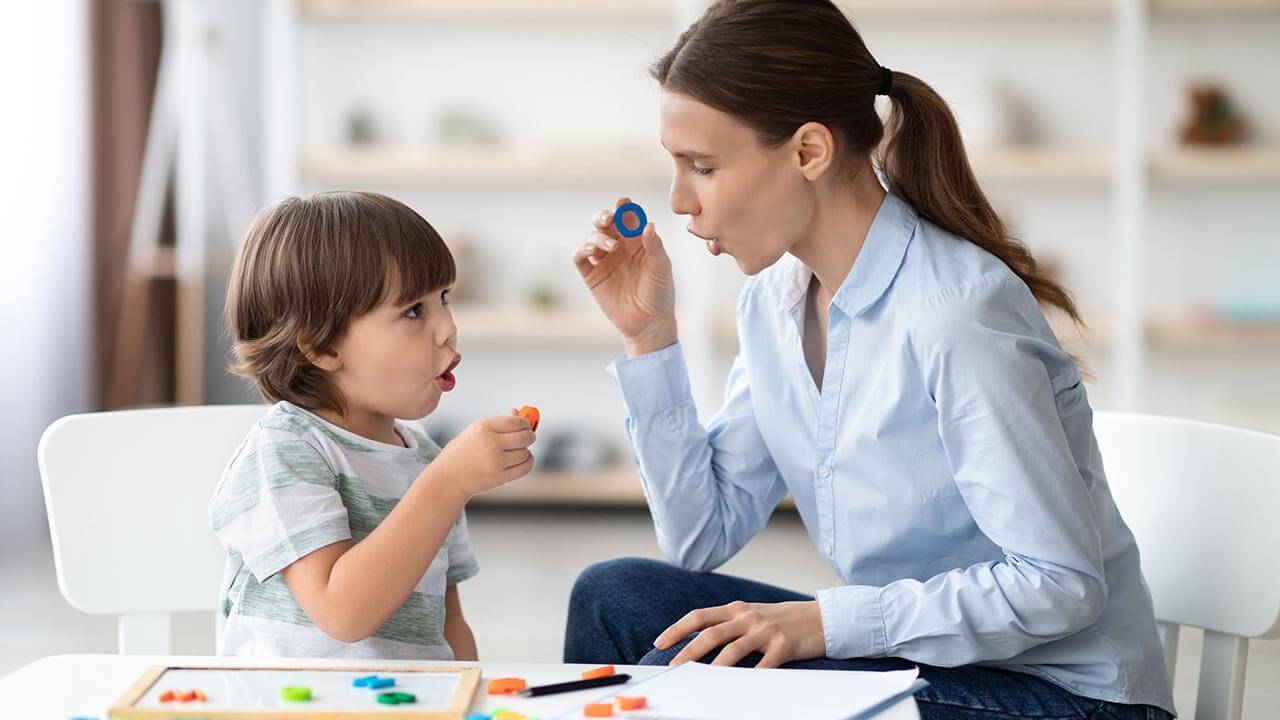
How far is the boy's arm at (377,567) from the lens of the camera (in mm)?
1103

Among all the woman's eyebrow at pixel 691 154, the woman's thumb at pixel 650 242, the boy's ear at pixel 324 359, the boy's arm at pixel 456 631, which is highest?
the woman's eyebrow at pixel 691 154

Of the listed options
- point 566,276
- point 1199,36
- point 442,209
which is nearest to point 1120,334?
point 1199,36

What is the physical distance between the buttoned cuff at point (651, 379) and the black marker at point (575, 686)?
1.82 feet

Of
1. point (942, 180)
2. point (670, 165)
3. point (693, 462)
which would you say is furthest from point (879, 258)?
point (670, 165)

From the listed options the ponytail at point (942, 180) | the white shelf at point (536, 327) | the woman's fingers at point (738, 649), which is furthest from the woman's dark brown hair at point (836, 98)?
the white shelf at point (536, 327)

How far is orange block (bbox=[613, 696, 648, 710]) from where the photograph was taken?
875mm

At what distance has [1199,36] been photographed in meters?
3.93

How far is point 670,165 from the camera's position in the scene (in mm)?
3855

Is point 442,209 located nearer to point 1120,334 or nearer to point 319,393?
point 1120,334

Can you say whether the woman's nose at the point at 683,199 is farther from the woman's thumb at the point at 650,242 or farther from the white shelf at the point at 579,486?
the white shelf at the point at 579,486

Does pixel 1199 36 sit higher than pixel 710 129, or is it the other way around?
pixel 1199 36

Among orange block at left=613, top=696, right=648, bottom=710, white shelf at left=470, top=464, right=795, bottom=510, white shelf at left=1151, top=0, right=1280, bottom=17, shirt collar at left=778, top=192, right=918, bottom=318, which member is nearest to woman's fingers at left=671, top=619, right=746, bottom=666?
orange block at left=613, top=696, right=648, bottom=710

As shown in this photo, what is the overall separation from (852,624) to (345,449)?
51cm

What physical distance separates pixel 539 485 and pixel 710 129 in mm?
2810
